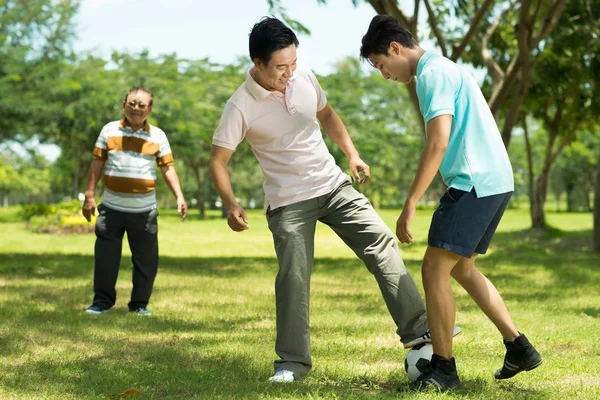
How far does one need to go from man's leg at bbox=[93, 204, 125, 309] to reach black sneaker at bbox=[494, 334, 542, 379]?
13.9 feet

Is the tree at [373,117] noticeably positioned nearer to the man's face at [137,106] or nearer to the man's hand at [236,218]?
the man's face at [137,106]

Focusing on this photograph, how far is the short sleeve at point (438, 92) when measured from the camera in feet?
13.9

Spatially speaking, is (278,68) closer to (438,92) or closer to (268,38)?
(268,38)

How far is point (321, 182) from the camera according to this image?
4.95m

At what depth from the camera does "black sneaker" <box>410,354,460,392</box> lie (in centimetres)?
440

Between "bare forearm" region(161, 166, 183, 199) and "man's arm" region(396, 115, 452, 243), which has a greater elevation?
"man's arm" region(396, 115, 452, 243)

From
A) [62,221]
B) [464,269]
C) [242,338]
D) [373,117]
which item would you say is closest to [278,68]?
[464,269]

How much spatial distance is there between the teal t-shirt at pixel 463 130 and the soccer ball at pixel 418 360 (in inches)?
38.5

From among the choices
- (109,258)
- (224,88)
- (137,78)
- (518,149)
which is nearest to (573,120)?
(224,88)

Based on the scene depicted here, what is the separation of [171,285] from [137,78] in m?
23.1

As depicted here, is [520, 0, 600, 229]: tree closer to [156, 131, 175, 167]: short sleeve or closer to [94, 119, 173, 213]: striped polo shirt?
Result: [156, 131, 175, 167]: short sleeve

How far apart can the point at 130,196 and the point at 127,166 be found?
0.90ft

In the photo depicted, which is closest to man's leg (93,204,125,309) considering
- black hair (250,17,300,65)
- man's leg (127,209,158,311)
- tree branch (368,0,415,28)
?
man's leg (127,209,158,311)

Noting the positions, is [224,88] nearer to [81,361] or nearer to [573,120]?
[573,120]
